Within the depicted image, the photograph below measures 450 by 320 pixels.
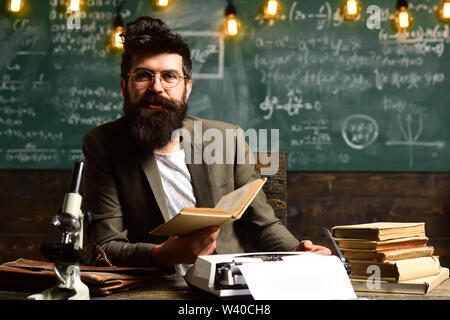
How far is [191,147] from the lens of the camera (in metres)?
2.02

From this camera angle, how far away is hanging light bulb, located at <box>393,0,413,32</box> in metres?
3.39

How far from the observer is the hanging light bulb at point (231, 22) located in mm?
3449

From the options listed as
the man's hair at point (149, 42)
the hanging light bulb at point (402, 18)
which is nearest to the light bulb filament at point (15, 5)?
the man's hair at point (149, 42)

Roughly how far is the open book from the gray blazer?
23.3 inches

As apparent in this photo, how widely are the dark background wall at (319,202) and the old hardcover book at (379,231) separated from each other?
2.10 metres

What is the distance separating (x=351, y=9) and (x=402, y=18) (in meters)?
Result: 0.37

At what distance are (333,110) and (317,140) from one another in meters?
0.25

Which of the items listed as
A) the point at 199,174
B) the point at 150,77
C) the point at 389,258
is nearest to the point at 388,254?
the point at 389,258

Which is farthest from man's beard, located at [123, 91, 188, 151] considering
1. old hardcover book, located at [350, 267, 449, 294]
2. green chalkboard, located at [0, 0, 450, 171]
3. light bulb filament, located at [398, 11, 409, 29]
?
light bulb filament, located at [398, 11, 409, 29]

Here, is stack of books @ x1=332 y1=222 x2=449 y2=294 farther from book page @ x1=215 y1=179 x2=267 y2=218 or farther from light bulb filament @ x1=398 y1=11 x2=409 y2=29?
light bulb filament @ x1=398 y1=11 x2=409 y2=29

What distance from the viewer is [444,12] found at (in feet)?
11.2

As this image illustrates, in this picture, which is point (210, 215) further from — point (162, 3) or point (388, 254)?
point (162, 3)

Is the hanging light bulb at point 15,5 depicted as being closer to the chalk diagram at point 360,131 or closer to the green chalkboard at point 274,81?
the green chalkboard at point 274,81
